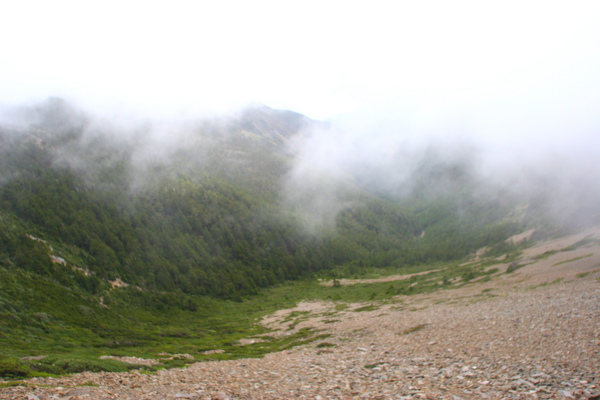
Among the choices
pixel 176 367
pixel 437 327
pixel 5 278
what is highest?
pixel 5 278

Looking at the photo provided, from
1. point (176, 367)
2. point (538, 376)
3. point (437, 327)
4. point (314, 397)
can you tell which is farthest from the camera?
point (437, 327)

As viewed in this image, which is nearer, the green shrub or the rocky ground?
the rocky ground

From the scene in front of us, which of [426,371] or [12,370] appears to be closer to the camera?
[426,371]

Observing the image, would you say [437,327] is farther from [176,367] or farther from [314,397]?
[176,367]

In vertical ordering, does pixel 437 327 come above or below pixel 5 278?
below

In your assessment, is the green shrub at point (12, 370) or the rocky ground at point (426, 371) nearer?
the rocky ground at point (426, 371)

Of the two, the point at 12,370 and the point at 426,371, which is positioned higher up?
the point at 12,370

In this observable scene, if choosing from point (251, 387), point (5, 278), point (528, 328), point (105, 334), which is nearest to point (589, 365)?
point (528, 328)

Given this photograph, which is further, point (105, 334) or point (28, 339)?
point (105, 334)

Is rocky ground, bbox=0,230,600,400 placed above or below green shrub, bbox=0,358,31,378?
below

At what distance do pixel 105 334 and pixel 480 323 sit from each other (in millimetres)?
85283

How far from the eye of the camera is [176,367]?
35.9 metres

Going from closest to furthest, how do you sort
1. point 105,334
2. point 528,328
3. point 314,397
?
point 314,397 < point 528,328 < point 105,334

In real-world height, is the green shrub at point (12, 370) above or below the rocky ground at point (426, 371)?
above
